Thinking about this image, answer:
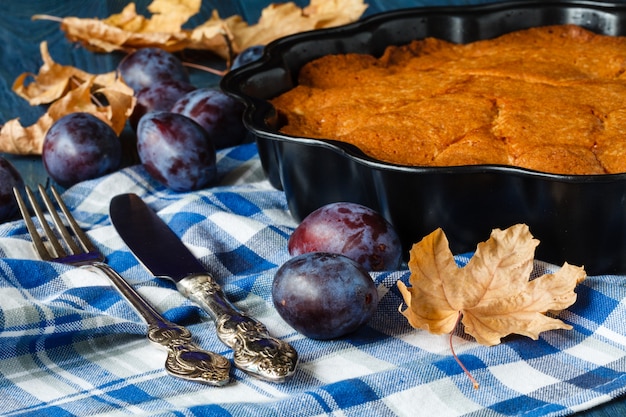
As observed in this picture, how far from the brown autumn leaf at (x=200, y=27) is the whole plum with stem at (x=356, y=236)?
1194 millimetres

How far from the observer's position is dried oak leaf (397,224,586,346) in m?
1.10

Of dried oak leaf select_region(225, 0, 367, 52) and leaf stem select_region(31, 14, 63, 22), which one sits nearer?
dried oak leaf select_region(225, 0, 367, 52)

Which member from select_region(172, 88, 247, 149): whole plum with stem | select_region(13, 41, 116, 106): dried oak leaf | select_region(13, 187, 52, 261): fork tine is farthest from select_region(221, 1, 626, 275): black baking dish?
select_region(13, 41, 116, 106): dried oak leaf

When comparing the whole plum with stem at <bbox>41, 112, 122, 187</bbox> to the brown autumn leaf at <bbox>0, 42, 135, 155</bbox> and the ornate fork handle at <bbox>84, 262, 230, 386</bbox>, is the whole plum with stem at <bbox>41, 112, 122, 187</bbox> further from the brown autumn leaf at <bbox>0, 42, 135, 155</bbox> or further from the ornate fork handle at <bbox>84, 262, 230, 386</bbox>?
the ornate fork handle at <bbox>84, 262, 230, 386</bbox>

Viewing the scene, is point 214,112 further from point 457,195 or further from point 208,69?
point 457,195

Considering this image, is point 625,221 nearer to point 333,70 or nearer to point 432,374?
point 432,374

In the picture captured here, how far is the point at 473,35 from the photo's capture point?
2010mm

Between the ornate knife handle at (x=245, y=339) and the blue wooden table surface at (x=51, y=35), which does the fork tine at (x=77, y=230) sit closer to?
the ornate knife handle at (x=245, y=339)

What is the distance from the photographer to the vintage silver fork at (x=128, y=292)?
1069 millimetres

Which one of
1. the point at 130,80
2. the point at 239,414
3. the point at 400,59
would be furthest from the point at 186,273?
the point at 130,80

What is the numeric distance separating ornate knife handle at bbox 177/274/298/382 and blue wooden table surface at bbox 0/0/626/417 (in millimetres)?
1125

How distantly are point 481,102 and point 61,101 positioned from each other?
39.1 inches

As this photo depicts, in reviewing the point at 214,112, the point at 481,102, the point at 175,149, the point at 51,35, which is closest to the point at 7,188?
the point at 175,149

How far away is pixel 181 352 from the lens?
111 cm
